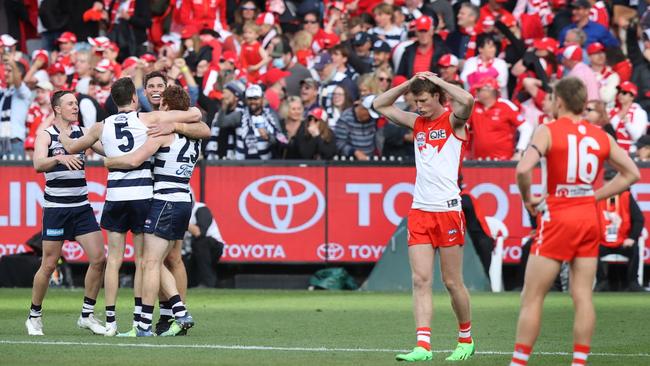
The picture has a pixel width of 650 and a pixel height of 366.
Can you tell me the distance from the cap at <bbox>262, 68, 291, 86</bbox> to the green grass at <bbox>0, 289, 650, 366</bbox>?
4138 mm

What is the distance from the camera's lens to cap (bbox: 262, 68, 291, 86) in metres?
22.0

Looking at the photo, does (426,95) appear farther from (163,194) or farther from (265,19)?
(265,19)

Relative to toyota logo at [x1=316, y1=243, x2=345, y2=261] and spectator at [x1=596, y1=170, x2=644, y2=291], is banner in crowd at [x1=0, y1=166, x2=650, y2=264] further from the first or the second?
spectator at [x1=596, y1=170, x2=644, y2=291]

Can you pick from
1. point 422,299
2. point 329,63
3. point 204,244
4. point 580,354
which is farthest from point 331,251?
point 580,354

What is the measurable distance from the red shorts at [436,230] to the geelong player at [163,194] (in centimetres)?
247

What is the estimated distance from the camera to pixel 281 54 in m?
23.1

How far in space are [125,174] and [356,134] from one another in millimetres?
8273

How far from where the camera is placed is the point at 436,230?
10891mm

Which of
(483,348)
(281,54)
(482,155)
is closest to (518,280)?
(482,155)

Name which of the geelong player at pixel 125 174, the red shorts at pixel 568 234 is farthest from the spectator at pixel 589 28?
the red shorts at pixel 568 234

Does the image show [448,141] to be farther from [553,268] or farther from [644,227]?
[644,227]

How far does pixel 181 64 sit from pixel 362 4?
452 cm

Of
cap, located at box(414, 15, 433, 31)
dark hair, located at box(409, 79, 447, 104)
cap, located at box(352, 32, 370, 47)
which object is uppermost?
cap, located at box(414, 15, 433, 31)

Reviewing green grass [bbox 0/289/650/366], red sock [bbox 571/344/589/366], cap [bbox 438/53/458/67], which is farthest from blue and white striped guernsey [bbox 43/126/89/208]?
cap [bbox 438/53/458/67]
